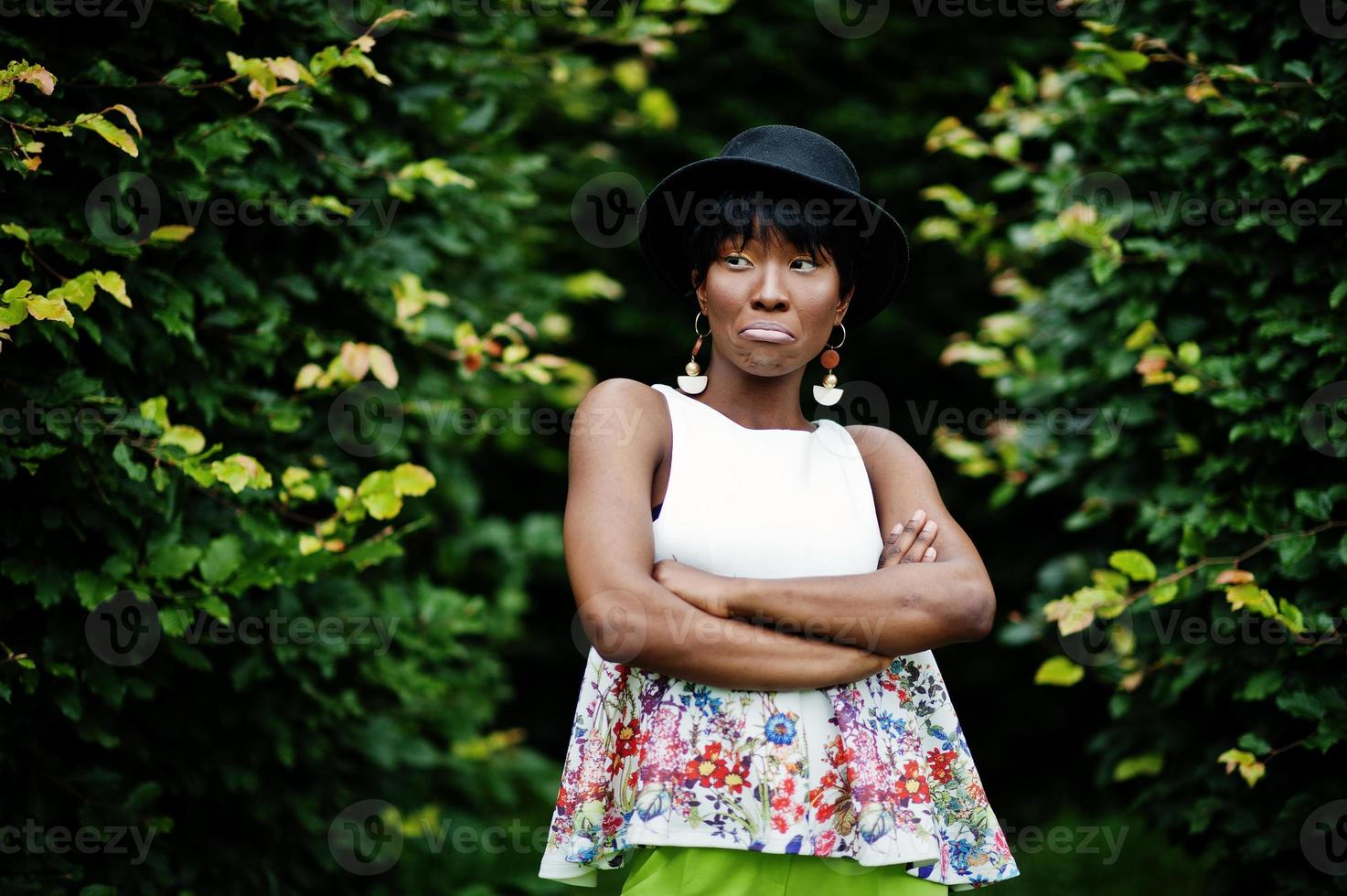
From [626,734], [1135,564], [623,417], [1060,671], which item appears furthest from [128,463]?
[1060,671]

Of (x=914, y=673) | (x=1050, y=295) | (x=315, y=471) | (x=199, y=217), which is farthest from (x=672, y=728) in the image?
(x=1050, y=295)

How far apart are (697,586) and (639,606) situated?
124 mm

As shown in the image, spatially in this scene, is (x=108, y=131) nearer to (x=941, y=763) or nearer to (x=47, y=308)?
(x=47, y=308)

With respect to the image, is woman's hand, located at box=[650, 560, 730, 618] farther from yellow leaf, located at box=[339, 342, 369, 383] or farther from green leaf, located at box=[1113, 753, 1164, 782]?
green leaf, located at box=[1113, 753, 1164, 782]

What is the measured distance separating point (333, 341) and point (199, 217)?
1.65 ft

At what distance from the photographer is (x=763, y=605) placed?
2.12m

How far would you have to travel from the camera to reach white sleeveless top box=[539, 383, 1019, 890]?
213 cm

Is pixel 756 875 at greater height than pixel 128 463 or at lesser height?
lesser

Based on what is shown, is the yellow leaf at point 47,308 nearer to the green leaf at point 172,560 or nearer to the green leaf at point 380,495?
the green leaf at point 172,560

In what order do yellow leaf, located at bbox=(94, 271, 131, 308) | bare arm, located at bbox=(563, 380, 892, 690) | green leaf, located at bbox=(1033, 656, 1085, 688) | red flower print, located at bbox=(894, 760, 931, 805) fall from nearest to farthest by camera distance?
bare arm, located at bbox=(563, 380, 892, 690), red flower print, located at bbox=(894, 760, 931, 805), yellow leaf, located at bbox=(94, 271, 131, 308), green leaf, located at bbox=(1033, 656, 1085, 688)

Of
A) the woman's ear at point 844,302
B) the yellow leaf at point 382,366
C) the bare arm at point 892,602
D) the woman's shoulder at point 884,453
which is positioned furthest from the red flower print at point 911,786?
the yellow leaf at point 382,366

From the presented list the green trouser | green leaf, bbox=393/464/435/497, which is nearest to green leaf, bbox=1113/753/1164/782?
the green trouser

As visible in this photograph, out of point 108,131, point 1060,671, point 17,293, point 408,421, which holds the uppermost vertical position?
point 108,131

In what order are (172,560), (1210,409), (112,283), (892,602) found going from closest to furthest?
(892,602), (112,283), (172,560), (1210,409)
